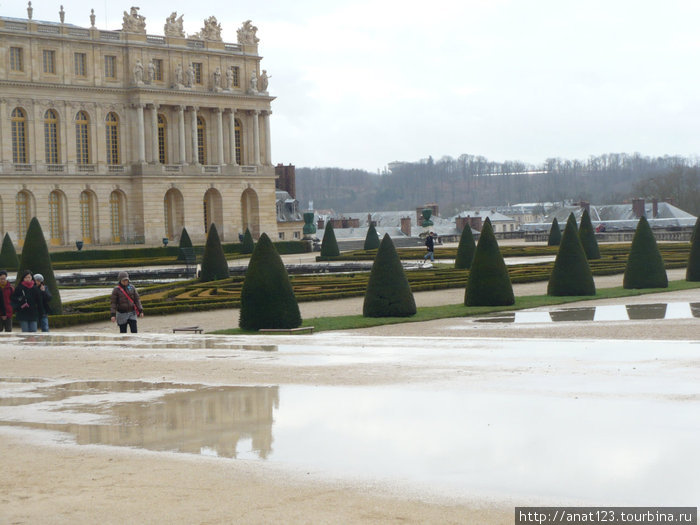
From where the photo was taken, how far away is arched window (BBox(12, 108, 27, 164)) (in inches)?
2314

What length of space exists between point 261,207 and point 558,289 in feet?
156

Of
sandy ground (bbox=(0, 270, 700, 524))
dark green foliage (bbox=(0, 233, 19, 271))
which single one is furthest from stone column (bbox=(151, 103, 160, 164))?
sandy ground (bbox=(0, 270, 700, 524))

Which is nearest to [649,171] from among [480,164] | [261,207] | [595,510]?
[480,164]

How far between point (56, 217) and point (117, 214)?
13.8ft

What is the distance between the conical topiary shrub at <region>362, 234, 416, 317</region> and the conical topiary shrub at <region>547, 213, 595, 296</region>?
16.5 ft

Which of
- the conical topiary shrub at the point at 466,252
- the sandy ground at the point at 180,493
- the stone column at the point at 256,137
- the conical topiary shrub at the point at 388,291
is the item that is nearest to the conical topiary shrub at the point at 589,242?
the conical topiary shrub at the point at 466,252

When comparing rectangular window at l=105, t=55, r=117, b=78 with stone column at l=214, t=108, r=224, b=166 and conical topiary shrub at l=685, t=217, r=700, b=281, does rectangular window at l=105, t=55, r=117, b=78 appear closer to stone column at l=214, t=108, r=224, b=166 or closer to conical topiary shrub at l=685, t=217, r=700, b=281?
stone column at l=214, t=108, r=224, b=166

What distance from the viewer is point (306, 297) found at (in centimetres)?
2398

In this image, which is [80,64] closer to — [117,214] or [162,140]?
[162,140]

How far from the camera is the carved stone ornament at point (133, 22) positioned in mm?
62938

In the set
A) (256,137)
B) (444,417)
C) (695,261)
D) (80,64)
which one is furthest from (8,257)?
(444,417)

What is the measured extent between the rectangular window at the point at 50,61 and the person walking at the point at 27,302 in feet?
147

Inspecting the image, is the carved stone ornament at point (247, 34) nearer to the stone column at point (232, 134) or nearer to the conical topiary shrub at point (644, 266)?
the stone column at point (232, 134)

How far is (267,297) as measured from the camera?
17969mm
